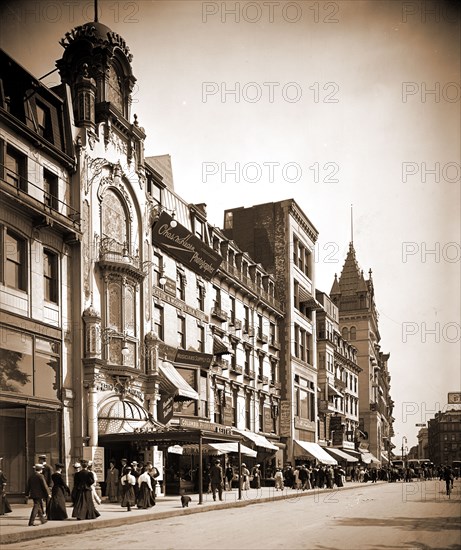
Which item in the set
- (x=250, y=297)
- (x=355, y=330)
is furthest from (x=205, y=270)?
(x=355, y=330)

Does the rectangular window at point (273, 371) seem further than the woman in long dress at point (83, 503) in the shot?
Yes

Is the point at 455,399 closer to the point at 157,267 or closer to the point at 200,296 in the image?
the point at 200,296

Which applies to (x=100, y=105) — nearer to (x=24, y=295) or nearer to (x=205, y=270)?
(x=24, y=295)

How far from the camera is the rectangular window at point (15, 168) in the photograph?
28.2 metres

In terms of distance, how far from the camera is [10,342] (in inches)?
1069

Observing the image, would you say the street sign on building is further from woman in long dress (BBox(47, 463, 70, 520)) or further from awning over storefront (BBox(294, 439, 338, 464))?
woman in long dress (BBox(47, 463, 70, 520))

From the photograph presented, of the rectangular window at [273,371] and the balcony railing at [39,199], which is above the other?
the balcony railing at [39,199]

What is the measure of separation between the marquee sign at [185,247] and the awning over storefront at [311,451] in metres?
19.1

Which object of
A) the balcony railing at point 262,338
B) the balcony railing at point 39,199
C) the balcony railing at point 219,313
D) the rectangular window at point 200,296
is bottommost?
the balcony railing at point 262,338

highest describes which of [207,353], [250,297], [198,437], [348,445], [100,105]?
[100,105]

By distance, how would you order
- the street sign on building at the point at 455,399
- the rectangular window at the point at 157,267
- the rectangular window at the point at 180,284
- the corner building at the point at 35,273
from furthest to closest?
the street sign on building at the point at 455,399 → the rectangular window at the point at 180,284 → the rectangular window at the point at 157,267 → the corner building at the point at 35,273

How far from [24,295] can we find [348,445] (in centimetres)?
6012

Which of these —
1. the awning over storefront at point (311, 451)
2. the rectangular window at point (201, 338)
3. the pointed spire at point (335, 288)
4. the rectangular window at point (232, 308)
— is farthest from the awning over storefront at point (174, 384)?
the pointed spire at point (335, 288)

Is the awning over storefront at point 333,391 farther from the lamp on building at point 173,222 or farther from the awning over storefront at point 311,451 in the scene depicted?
the lamp on building at point 173,222
